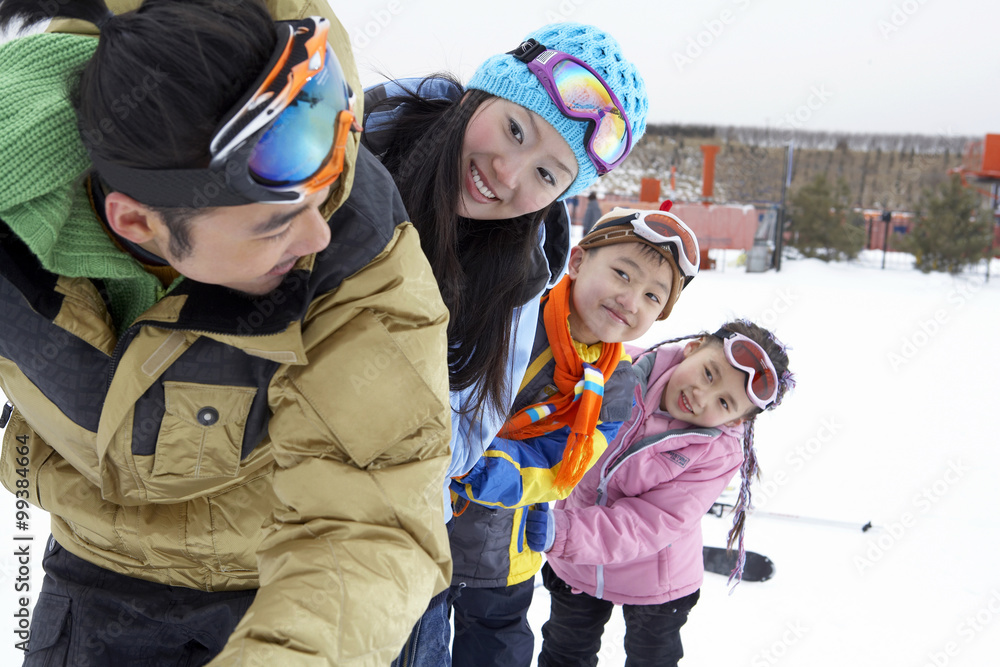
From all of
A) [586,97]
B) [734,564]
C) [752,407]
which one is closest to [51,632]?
[586,97]

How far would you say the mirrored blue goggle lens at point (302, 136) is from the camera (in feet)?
2.56

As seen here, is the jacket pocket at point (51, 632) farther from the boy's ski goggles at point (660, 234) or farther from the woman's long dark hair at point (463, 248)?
the boy's ski goggles at point (660, 234)

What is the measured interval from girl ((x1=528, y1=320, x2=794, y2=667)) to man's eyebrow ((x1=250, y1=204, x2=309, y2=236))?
1334 millimetres

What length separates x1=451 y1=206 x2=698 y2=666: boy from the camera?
1776 mm

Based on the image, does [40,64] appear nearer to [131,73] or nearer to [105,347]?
[131,73]

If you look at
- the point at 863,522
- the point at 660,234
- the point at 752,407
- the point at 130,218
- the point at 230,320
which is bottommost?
the point at 863,522

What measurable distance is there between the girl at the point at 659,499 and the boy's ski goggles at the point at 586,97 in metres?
0.86

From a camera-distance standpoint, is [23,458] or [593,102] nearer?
[23,458]

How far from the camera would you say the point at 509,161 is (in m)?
1.44

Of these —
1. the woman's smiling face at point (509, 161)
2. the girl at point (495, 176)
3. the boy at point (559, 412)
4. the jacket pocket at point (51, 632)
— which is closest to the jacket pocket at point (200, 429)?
the jacket pocket at point (51, 632)

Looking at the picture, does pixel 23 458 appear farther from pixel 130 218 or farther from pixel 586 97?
pixel 586 97

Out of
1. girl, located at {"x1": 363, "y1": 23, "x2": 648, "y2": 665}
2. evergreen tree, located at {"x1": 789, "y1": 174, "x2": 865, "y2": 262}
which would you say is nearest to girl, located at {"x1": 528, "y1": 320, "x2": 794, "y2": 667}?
girl, located at {"x1": 363, "y1": 23, "x2": 648, "y2": 665}

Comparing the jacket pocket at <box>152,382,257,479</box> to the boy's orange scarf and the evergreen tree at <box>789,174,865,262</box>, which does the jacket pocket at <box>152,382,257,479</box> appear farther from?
the evergreen tree at <box>789,174,865,262</box>

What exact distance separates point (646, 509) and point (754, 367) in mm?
531
